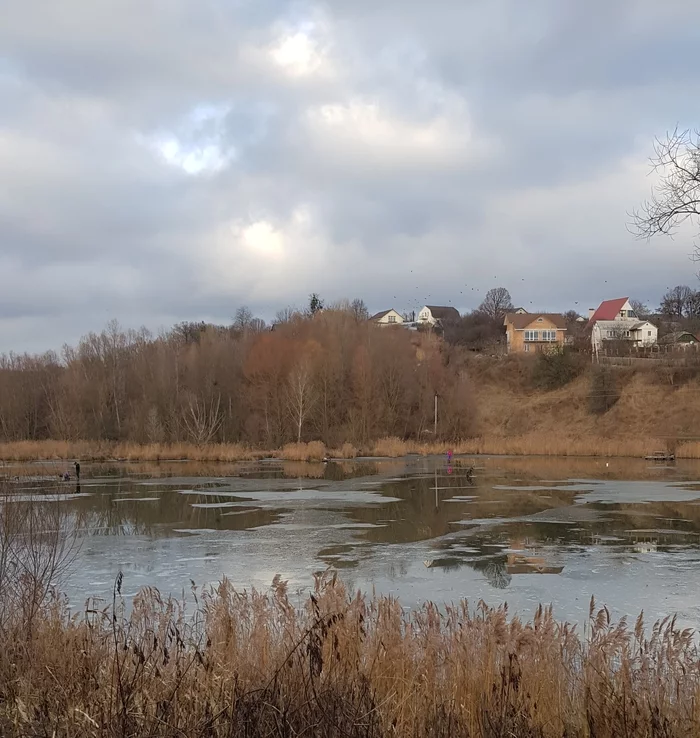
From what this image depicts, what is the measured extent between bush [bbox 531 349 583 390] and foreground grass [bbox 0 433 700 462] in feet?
41.5

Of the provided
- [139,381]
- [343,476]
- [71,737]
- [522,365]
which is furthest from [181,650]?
[522,365]

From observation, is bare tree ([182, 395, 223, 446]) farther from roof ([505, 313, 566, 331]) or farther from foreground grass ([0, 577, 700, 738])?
foreground grass ([0, 577, 700, 738])

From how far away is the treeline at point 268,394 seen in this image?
1984 inches

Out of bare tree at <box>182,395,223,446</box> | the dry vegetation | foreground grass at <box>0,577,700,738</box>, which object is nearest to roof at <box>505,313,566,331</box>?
the dry vegetation

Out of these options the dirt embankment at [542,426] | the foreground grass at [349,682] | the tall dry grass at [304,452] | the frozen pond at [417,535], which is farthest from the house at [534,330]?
the foreground grass at [349,682]

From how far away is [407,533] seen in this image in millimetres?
16812

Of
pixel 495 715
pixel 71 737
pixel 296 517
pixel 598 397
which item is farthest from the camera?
pixel 598 397

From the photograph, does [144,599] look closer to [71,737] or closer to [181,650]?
[181,650]

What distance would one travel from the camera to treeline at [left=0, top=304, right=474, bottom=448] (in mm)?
50406

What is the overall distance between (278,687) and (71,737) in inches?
51.8

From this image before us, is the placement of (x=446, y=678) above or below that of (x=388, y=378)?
below

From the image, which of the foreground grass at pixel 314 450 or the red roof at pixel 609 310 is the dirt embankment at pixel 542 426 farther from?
the red roof at pixel 609 310

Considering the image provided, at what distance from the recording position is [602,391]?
2181 inches

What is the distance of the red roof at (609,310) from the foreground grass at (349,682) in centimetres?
8417
